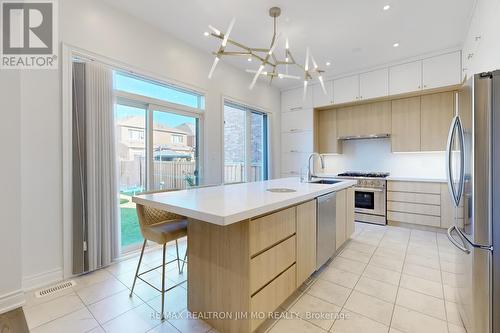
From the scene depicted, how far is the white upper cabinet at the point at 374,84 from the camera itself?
4242 mm

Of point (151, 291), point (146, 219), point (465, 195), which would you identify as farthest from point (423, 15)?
point (151, 291)

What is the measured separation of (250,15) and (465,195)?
2.86 m

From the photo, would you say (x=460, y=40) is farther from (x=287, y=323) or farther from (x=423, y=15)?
(x=287, y=323)

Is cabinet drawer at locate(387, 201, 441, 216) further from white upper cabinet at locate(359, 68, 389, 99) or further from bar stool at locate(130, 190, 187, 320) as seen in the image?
bar stool at locate(130, 190, 187, 320)

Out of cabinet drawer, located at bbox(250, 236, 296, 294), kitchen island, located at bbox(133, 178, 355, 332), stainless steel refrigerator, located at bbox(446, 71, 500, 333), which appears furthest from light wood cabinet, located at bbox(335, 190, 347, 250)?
stainless steel refrigerator, located at bbox(446, 71, 500, 333)

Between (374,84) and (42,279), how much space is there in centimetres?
562

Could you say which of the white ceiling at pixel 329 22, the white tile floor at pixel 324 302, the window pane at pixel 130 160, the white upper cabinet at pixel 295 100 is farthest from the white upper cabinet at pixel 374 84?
the window pane at pixel 130 160

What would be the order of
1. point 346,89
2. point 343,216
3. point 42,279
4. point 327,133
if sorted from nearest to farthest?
point 42,279, point 343,216, point 346,89, point 327,133

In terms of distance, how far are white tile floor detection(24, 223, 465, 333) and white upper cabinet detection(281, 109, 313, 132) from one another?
10.7ft

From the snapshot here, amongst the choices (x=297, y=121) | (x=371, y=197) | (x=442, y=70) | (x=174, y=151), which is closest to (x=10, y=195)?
(x=174, y=151)

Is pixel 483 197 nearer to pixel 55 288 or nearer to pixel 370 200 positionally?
pixel 370 200

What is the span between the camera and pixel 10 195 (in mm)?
1902

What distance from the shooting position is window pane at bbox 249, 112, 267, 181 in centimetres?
515

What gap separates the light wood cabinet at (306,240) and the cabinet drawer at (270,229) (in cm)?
14
